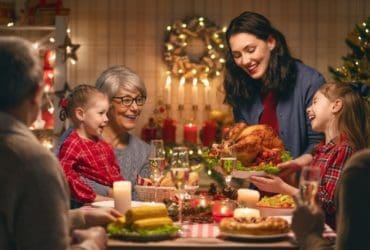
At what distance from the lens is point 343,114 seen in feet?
13.0

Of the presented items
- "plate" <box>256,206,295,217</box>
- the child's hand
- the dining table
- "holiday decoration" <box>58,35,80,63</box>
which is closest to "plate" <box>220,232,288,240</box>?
the dining table

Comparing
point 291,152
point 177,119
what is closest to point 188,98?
point 177,119

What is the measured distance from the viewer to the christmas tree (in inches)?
238

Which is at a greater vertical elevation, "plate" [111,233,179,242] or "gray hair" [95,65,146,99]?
"gray hair" [95,65,146,99]

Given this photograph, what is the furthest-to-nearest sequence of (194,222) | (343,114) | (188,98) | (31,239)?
(188,98), (343,114), (194,222), (31,239)

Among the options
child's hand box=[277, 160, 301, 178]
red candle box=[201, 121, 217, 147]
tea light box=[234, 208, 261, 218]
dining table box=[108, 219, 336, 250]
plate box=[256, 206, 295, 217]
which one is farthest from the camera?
red candle box=[201, 121, 217, 147]

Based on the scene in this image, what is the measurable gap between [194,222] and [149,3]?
484 centimetres

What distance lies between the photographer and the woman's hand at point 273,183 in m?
3.55

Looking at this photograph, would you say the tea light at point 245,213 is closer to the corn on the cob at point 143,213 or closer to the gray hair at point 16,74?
the corn on the cob at point 143,213

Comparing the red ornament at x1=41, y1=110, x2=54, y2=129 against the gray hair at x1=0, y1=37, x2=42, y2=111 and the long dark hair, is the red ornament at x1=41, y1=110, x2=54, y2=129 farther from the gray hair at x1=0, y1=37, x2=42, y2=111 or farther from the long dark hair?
the gray hair at x1=0, y1=37, x2=42, y2=111

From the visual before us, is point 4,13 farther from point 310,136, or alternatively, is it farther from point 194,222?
point 194,222

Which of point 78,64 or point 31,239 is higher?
point 78,64

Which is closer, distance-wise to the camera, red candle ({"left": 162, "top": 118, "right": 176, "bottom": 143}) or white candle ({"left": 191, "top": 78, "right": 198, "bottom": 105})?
red candle ({"left": 162, "top": 118, "right": 176, "bottom": 143})

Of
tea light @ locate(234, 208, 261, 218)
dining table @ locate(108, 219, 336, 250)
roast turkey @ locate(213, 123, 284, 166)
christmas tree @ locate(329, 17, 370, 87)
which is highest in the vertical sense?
christmas tree @ locate(329, 17, 370, 87)
